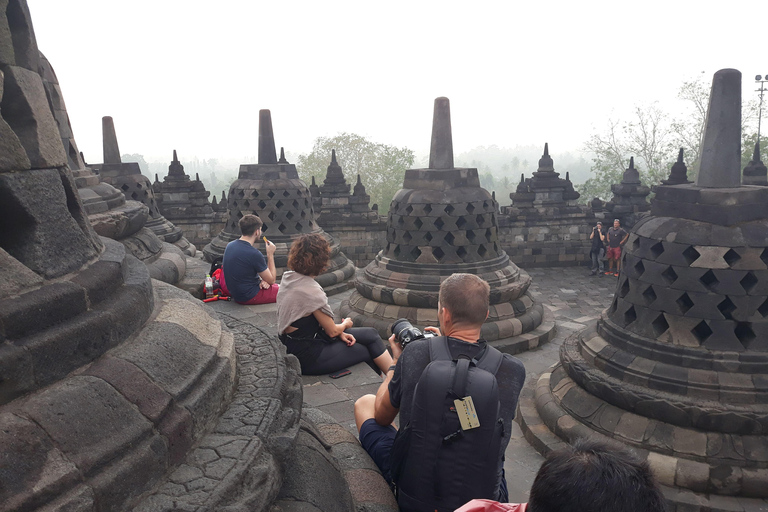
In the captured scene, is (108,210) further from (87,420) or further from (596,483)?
(596,483)

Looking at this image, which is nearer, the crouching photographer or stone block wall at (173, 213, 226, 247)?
the crouching photographer

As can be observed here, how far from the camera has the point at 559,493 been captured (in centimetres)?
136

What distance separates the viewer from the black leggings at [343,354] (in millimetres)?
4293

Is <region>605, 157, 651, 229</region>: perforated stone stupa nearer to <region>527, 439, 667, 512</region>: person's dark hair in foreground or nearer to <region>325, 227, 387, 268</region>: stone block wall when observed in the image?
<region>325, 227, 387, 268</region>: stone block wall

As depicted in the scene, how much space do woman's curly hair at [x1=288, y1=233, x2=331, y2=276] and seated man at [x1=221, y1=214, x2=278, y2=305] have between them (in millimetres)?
2030

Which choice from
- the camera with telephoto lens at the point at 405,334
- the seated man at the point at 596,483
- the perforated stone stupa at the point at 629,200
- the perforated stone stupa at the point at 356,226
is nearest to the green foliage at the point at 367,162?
the perforated stone stupa at the point at 356,226

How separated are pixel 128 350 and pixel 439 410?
1295 mm

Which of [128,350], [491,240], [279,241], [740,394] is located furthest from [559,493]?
[279,241]

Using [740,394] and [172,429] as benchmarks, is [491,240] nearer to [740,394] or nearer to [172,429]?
[740,394]

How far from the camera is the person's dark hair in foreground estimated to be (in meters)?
1.32

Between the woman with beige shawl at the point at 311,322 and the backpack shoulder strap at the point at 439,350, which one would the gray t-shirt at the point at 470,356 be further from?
the woman with beige shawl at the point at 311,322

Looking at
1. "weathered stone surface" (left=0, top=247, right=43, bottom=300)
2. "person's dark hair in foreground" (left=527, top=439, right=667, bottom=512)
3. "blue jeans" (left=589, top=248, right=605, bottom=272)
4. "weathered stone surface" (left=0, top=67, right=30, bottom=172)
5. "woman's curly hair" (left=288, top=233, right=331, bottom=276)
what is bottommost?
"blue jeans" (left=589, top=248, right=605, bottom=272)

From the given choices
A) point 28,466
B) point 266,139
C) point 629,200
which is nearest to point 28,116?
point 28,466

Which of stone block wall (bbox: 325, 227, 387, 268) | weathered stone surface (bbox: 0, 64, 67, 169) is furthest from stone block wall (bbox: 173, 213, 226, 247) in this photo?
weathered stone surface (bbox: 0, 64, 67, 169)
